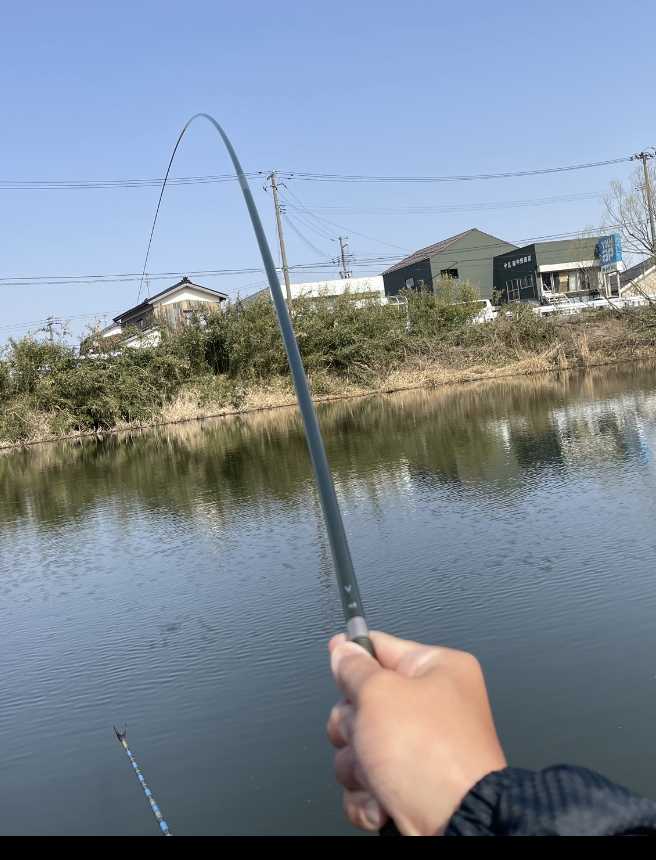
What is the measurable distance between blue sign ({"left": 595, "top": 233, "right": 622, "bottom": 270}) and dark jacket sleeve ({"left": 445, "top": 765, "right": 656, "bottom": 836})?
203 ft

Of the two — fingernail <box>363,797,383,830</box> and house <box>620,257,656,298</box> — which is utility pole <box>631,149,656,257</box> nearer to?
house <box>620,257,656,298</box>

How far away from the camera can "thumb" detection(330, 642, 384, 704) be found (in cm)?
99

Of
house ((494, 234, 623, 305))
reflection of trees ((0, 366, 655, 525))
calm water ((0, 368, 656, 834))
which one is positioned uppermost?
house ((494, 234, 623, 305))

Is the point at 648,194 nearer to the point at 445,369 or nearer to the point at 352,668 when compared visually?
the point at 445,369

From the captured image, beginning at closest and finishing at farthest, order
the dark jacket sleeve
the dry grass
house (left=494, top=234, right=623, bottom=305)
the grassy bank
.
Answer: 1. the dark jacket sleeve
2. the grassy bank
3. the dry grass
4. house (left=494, top=234, right=623, bottom=305)

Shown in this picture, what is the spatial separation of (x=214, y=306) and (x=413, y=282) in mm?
29146

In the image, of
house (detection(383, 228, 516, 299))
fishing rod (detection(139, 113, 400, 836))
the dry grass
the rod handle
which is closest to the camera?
the rod handle

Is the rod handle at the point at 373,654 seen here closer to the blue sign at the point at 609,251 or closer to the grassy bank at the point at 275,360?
the grassy bank at the point at 275,360

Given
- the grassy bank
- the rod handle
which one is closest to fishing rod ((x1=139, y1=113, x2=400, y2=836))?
the rod handle

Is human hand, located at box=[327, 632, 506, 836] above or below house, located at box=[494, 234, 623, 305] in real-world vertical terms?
below

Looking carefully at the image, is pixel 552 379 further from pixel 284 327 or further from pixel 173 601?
pixel 284 327

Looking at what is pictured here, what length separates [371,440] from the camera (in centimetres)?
1969

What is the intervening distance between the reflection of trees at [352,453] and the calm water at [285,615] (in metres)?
0.12
